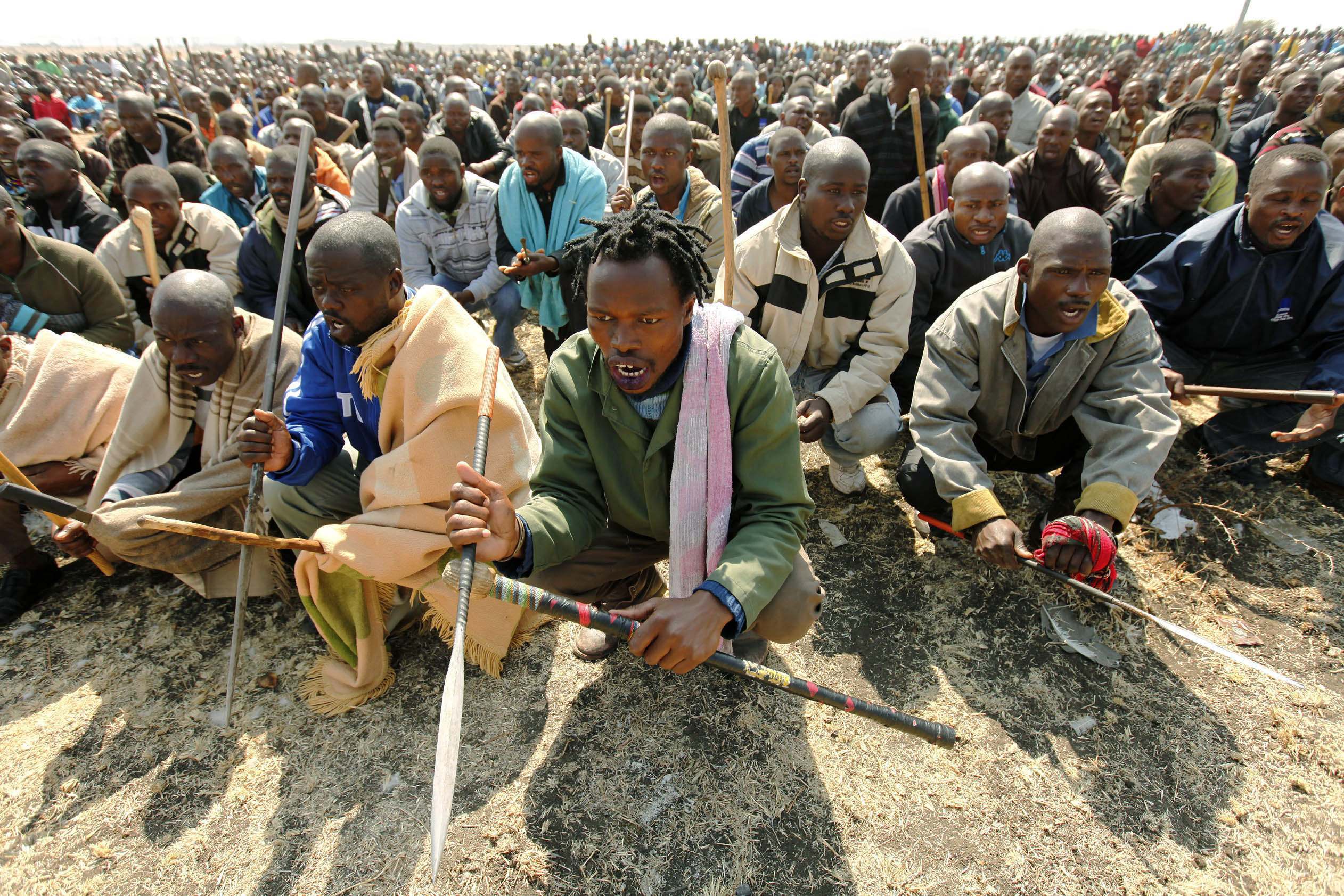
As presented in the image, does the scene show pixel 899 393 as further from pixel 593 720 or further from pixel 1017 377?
pixel 593 720

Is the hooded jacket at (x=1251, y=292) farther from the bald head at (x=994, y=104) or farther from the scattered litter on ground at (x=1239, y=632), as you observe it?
the bald head at (x=994, y=104)

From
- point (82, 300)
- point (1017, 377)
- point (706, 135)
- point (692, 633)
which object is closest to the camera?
point (692, 633)

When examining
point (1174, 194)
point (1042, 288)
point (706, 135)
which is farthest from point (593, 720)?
point (706, 135)

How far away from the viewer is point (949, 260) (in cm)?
390

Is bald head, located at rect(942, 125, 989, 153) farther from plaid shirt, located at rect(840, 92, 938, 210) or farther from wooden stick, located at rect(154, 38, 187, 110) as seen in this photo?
wooden stick, located at rect(154, 38, 187, 110)

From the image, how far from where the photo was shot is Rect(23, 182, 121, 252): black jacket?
4805mm

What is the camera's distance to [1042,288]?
2781mm

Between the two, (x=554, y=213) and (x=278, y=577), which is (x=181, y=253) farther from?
(x=278, y=577)

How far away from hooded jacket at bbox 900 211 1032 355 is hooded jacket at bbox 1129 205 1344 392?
71 cm

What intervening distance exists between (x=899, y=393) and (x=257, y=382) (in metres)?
3.33

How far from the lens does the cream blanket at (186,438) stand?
8.99 feet

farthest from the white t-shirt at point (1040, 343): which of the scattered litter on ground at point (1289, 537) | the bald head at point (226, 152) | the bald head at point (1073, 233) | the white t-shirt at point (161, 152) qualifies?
the white t-shirt at point (161, 152)

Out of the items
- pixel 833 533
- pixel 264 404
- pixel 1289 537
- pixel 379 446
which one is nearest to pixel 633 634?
pixel 379 446

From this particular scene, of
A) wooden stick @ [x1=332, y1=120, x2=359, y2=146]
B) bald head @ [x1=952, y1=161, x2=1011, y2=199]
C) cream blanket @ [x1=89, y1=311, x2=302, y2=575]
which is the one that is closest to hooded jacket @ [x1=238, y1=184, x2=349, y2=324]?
cream blanket @ [x1=89, y1=311, x2=302, y2=575]
